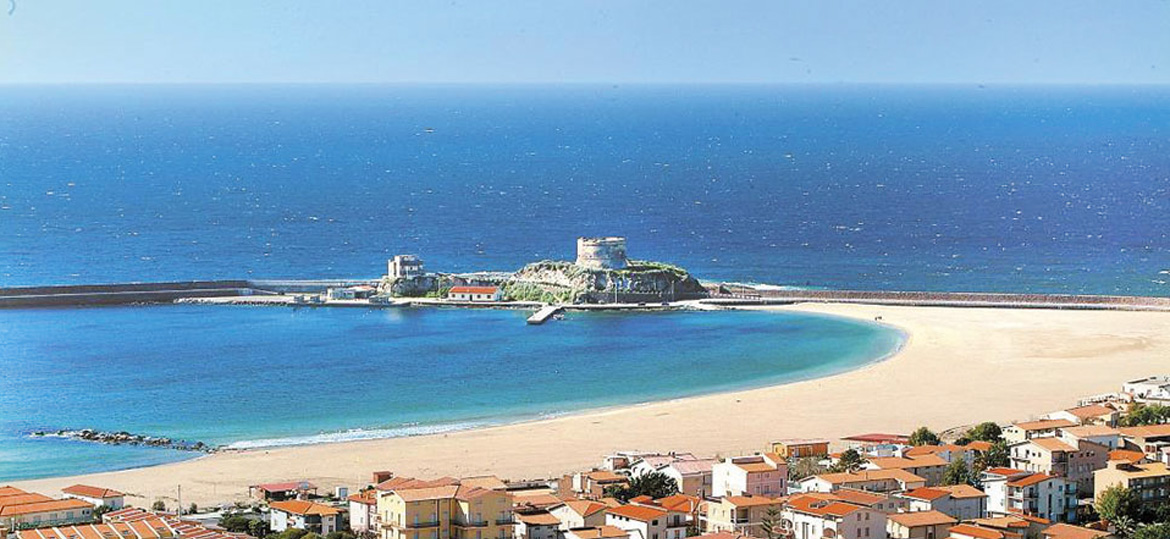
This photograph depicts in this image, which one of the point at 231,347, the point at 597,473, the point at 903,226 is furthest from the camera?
the point at 903,226

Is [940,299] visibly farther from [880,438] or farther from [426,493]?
[426,493]

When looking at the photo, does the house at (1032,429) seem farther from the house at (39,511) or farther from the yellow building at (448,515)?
the house at (39,511)

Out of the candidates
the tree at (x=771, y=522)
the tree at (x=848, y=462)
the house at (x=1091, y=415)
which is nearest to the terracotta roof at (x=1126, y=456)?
the house at (x=1091, y=415)

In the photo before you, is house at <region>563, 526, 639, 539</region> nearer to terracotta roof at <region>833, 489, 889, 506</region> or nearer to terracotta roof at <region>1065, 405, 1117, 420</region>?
terracotta roof at <region>833, 489, 889, 506</region>

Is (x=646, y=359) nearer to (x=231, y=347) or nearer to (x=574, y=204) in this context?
(x=231, y=347)

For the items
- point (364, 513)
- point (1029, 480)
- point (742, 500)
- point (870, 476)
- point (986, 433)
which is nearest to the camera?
point (364, 513)

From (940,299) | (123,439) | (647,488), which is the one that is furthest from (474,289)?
(647,488)

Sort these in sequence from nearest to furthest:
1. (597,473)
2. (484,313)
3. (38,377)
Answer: (597,473), (38,377), (484,313)

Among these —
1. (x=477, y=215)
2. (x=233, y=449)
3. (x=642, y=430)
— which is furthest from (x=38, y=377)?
(x=477, y=215)
